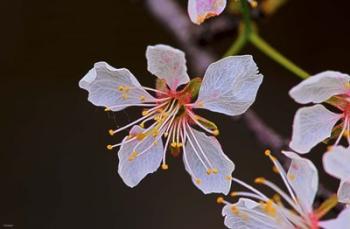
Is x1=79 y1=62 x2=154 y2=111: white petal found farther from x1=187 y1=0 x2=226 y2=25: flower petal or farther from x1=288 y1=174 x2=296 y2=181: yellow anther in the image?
x1=288 y1=174 x2=296 y2=181: yellow anther

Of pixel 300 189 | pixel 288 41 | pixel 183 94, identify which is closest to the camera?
pixel 300 189

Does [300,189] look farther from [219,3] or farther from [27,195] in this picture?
[27,195]

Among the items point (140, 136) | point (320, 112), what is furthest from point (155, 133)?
point (320, 112)

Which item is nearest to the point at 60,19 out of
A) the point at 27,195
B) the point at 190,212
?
the point at 27,195

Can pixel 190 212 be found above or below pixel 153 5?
below

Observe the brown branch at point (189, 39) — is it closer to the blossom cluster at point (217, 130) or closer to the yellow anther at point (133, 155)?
the blossom cluster at point (217, 130)

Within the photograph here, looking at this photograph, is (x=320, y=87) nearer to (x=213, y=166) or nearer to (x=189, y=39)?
(x=213, y=166)

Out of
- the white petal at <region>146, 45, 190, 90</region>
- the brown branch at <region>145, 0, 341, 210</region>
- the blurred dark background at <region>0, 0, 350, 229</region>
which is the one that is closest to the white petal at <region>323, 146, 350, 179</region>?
the white petal at <region>146, 45, 190, 90</region>
